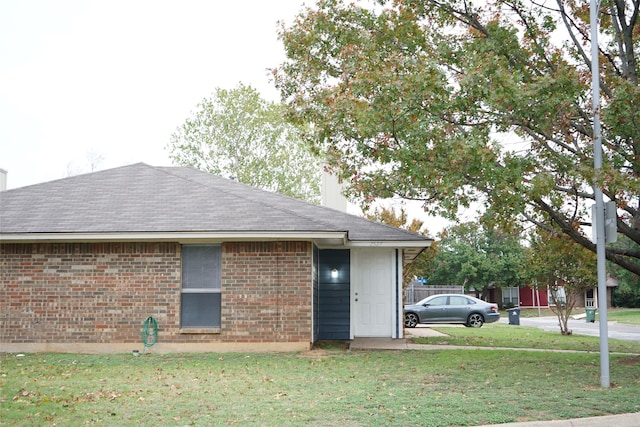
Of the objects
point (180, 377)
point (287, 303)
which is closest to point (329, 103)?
point (287, 303)

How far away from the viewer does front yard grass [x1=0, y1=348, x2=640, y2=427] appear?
785 cm

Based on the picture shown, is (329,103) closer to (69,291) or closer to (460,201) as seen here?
(460,201)

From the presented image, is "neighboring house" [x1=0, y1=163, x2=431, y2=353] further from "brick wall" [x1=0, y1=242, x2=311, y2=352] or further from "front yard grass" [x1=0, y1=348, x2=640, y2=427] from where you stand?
"front yard grass" [x1=0, y1=348, x2=640, y2=427]

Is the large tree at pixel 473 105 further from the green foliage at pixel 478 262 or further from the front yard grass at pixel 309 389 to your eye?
the green foliage at pixel 478 262

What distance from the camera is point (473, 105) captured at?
1145 cm

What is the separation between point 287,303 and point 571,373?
608cm

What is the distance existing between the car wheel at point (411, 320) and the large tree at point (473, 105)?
1355 cm

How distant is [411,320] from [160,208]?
13.8 m

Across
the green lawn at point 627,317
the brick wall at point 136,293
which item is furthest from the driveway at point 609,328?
the brick wall at point 136,293

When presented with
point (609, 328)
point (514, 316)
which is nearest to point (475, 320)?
point (514, 316)

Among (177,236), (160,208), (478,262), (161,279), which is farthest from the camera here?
(478,262)

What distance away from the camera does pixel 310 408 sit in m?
8.33

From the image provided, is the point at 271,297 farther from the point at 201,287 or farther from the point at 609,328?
the point at 609,328

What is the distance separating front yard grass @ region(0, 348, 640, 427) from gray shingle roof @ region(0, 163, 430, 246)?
2.74 m
